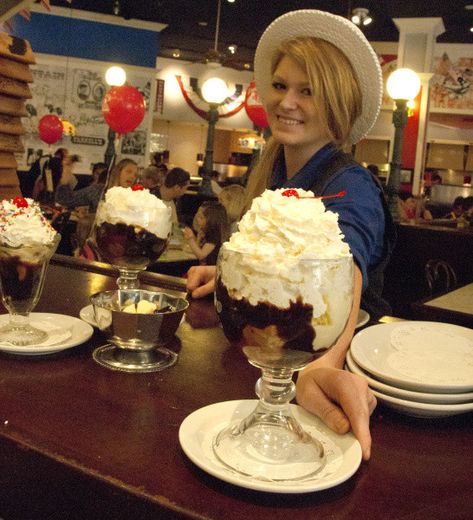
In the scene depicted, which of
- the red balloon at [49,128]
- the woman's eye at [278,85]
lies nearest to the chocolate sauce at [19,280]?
the woman's eye at [278,85]

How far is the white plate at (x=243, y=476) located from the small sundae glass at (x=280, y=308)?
16 millimetres

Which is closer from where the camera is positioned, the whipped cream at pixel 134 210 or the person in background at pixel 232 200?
the whipped cream at pixel 134 210

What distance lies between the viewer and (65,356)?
3.76ft

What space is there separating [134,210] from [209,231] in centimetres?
314

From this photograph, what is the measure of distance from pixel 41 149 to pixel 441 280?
25.3ft

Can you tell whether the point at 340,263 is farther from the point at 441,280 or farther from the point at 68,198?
the point at 68,198

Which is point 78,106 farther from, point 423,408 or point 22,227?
point 423,408

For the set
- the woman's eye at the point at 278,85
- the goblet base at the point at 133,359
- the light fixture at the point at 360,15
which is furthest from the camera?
the light fixture at the point at 360,15

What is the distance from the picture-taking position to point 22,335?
1.18 meters

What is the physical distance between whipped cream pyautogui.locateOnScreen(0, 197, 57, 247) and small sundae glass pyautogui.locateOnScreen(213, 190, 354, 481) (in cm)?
49

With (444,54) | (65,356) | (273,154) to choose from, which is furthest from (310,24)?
(444,54)

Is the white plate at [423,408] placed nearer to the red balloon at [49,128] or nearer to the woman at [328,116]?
the woman at [328,116]

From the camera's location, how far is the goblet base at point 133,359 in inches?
43.3

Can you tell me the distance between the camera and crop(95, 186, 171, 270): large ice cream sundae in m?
1.42
